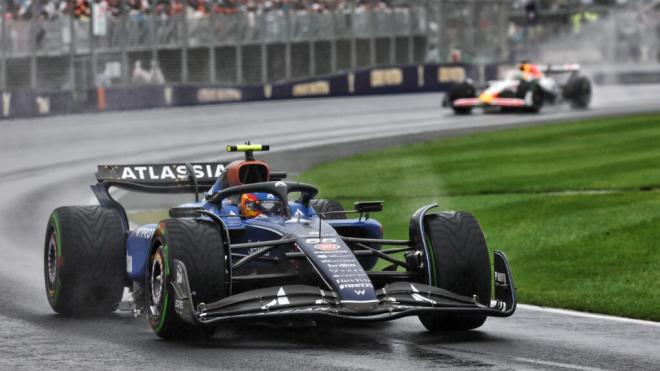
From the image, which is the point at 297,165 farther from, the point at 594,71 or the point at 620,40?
the point at 620,40

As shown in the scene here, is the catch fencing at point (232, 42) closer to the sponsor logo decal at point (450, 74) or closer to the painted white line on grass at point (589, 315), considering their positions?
the sponsor logo decal at point (450, 74)

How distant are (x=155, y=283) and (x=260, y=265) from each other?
0.83 metres

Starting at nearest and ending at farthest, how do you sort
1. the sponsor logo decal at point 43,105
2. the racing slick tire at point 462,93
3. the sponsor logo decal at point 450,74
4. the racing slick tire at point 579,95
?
the sponsor logo decal at point 43,105, the racing slick tire at point 462,93, the racing slick tire at point 579,95, the sponsor logo decal at point 450,74

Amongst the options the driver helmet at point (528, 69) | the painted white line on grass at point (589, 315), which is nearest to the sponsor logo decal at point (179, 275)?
the painted white line on grass at point (589, 315)

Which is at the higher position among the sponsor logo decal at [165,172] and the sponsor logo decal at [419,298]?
the sponsor logo decal at [165,172]

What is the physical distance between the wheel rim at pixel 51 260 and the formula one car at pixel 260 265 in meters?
0.01

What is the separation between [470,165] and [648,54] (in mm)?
45275

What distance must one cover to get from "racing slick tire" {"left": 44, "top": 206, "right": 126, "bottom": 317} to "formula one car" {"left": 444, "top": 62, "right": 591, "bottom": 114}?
27974mm

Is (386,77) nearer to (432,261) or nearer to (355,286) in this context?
(432,261)

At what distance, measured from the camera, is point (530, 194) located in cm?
2056

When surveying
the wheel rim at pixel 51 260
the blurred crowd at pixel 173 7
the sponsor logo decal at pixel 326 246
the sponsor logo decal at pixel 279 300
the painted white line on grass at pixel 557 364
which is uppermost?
the blurred crowd at pixel 173 7

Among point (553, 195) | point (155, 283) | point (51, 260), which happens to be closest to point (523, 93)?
point (553, 195)

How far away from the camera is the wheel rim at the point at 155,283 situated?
1014cm

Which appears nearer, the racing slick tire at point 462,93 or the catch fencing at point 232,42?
the catch fencing at point 232,42
